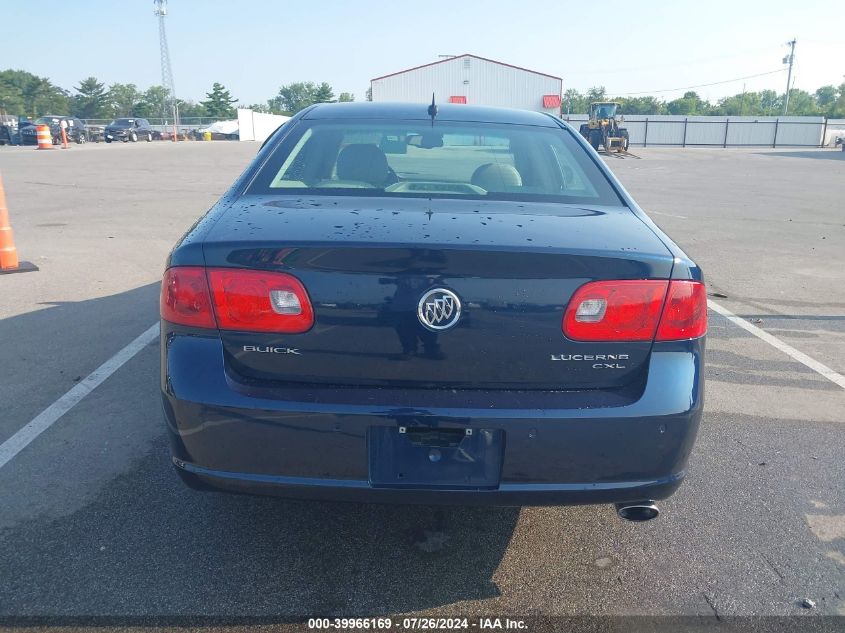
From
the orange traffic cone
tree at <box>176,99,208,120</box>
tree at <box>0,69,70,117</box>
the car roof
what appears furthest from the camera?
tree at <box>176,99,208,120</box>

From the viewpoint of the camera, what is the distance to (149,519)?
2.89m

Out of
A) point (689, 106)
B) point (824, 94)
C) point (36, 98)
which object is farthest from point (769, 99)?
point (36, 98)

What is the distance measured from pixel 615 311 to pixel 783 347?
3.89 metres

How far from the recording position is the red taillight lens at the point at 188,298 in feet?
7.38

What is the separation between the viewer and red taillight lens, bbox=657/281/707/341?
7.46 feet

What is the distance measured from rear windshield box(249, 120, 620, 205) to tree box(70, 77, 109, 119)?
116 metres

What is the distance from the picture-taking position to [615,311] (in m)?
2.22

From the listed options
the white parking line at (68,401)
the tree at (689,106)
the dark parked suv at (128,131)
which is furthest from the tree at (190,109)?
the white parking line at (68,401)

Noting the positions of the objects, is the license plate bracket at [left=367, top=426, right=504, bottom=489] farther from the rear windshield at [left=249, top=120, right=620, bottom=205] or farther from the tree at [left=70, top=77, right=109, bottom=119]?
the tree at [left=70, top=77, right=109, bottom=119]

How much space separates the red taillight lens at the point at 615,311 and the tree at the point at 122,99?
391ft

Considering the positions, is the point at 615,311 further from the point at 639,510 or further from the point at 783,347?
the point at 783,347

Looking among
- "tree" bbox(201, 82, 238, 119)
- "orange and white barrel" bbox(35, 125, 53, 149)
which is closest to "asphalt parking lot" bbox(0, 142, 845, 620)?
"orange and white barrel" bbox(35, 125, 53, 149)

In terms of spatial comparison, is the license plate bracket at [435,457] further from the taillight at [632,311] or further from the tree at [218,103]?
the tree at [218,103]

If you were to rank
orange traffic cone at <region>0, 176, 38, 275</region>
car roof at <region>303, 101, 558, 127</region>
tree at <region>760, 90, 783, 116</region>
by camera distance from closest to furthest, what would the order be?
→ car roof at <region>303, 101, 558, 127</region> < orange traffic cone at <region>0, 176, 38, 275</region> < tree at <region>760, 90, 783, 116</region>
